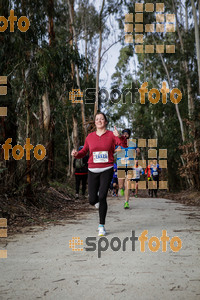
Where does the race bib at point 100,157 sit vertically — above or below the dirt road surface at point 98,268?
above

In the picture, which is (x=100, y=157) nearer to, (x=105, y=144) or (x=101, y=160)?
(x=101, y=160)

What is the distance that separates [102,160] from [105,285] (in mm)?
2606

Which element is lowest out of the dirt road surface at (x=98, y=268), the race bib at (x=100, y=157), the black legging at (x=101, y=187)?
the dirt road surface at (x=98, y=268)

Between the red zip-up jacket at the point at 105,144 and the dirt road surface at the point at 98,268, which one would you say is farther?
the red zip-up jacket at the point at 105,144

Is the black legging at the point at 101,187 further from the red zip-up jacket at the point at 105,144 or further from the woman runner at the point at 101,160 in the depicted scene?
the red zip-up jacket at the point at 105,144

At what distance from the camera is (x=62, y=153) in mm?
27016

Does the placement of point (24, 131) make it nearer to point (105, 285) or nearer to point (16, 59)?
point (16, 59)

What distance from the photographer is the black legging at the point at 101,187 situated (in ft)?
17.2

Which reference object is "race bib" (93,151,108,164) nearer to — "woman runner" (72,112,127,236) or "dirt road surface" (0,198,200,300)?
"woman runner" (72,112,127,236)

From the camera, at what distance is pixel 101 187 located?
5.32 metres

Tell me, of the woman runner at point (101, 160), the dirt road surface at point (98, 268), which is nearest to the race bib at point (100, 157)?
the woman runner at point (101, 160)

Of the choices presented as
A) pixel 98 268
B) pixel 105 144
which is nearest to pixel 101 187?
pixel 105 144

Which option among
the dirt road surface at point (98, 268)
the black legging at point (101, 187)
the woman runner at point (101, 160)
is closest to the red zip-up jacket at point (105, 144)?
the woman runner at point (101, 160)

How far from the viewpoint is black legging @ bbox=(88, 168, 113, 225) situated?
207 inches
